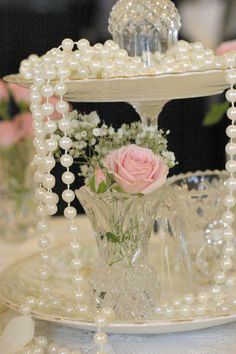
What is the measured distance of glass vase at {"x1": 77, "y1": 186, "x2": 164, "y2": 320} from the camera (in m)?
0.79

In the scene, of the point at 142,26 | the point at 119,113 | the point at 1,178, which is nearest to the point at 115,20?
the point at 142,26

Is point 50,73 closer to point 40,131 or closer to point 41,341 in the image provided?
point 40,131

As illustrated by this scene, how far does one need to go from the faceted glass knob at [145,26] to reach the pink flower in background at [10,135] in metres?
0.42

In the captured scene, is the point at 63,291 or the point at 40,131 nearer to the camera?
the point at 40,131

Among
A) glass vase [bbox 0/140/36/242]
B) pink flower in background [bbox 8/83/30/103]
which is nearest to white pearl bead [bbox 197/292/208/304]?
glass vase [bbox 0/140/36/242]

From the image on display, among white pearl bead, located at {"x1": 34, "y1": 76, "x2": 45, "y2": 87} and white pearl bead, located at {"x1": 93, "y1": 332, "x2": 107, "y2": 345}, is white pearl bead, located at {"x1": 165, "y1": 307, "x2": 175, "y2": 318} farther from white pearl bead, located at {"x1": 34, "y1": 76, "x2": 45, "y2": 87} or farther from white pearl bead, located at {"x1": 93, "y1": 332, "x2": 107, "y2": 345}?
white pearl bead, located at {"x1": 34, "y1": 76, "x2": 45, "y2": 87}

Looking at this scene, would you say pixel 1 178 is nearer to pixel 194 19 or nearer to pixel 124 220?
pixel 124 220

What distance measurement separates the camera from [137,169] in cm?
75

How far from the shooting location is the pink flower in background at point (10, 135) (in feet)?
4.03

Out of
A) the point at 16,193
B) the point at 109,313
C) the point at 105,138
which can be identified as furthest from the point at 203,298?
the point at 16,193

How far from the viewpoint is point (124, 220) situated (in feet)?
2.61

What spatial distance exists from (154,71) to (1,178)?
58 centimetres

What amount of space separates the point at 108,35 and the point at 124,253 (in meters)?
1.07

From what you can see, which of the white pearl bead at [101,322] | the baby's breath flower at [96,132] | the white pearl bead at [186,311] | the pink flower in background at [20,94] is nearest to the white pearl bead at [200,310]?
the white pearl bead at [186,311]
